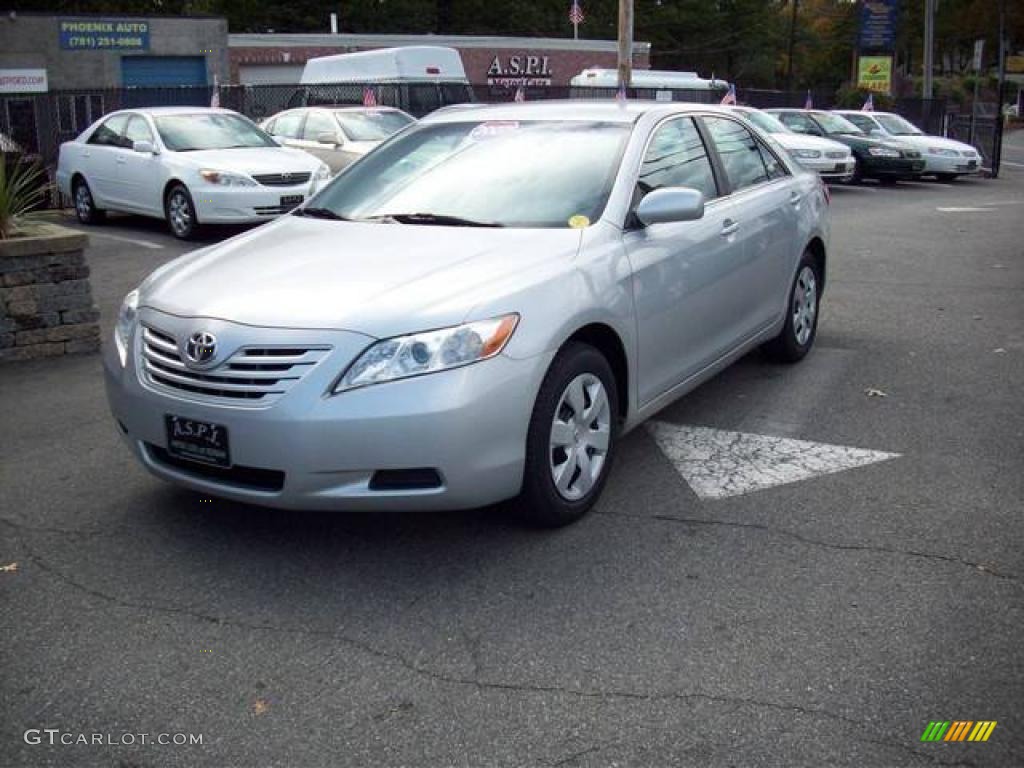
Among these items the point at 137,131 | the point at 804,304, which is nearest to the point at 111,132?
the point at 137,131

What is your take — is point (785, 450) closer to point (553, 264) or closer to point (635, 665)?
point (553, 264)

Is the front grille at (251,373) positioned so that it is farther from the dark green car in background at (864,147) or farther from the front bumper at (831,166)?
the dark green car in background at (864,147)

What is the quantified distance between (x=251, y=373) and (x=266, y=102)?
19082 mm

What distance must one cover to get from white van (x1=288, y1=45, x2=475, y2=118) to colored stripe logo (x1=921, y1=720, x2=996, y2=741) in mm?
19146

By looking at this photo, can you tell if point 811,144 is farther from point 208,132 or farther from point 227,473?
point 227,473

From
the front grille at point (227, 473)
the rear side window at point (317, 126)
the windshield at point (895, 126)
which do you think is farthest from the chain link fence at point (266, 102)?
the front grille at point (227, 473)

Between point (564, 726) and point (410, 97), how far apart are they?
65.2 feet

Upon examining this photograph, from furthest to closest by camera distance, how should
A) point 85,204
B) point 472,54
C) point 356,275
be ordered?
point 472,54 < point 85,204 < point 356,275

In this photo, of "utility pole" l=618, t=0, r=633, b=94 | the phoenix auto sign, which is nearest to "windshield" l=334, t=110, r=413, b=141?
"utility pole" l=618, t=0, r=633, b=94

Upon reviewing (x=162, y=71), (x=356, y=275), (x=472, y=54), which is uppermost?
(x=472, y=54)

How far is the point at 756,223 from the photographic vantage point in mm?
5895

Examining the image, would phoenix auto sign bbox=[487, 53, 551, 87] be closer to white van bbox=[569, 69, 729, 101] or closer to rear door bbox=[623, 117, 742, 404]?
white van bbox=[569, 69, 729, 101]

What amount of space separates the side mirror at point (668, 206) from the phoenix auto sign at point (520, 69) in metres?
45.0

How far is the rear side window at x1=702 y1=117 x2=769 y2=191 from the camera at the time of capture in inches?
232
